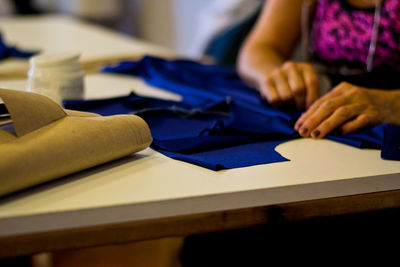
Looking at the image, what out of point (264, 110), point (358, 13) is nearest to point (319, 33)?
point (358, 13)

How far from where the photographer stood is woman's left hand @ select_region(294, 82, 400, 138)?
31.3 inches

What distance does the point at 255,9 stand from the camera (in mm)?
2193

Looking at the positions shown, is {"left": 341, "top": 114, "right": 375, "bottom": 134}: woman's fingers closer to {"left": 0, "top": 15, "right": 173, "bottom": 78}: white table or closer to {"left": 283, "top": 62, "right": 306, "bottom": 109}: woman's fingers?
{"left": 283, "top": 62, "right": 306, "bottom": 109}: woman's fingers

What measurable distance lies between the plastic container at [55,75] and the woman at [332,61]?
0.36 meters

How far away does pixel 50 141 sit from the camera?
563 millimetres

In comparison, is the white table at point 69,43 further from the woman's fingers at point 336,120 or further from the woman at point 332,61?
the woman's fingers at point 336,120

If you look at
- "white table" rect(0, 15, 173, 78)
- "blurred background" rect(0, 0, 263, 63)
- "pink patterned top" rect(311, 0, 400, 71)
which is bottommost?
"blurred background" rect(0, 0, 263, 63)

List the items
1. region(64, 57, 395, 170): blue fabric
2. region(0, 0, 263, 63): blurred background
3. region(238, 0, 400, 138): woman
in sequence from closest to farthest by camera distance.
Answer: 1. region(64, 57, 395, 170): blue fabric
2. region(238, 0, 400, 138): woman
3. region(0, 0, 263, 63): blurred background

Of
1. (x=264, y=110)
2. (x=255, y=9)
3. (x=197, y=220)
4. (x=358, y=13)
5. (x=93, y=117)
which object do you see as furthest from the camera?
(x=255, y=9)

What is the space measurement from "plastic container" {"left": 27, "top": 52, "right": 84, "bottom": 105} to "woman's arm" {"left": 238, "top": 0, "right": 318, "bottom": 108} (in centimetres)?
36

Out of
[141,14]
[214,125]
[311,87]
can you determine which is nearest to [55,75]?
[214,125]

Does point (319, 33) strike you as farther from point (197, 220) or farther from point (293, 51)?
point (197, 220)

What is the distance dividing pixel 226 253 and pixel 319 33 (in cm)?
65

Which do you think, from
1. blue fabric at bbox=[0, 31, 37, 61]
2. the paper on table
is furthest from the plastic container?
blue fabric at bbox=[0, 31, 37, 61]
